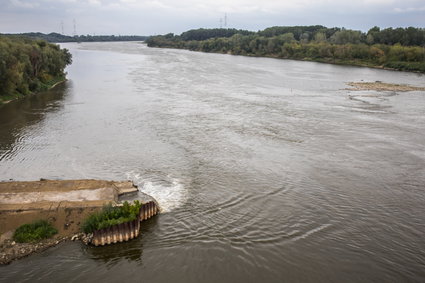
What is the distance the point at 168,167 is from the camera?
25406 millimetres

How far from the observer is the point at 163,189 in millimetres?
22016

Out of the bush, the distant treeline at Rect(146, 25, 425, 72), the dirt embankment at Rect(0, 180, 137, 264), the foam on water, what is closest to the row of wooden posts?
the bush

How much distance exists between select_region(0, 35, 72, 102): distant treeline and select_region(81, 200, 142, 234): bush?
34.8m

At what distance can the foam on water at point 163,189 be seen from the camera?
20219 mm

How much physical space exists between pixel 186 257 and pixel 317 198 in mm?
9148

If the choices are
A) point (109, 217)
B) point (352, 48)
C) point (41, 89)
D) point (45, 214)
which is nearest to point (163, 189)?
point (109, 217)

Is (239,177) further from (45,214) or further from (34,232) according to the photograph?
(34,232)

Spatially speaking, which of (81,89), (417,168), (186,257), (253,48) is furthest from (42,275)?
(253,48)

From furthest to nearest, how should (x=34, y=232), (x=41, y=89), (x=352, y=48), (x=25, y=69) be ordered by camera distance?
(x=352, y=48) → (x=41, y=89) → (x=25, y=69) → (x=34, y=232)

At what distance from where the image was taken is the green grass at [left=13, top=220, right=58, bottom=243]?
1597cm

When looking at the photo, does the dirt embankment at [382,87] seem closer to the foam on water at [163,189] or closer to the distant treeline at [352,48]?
the distant treeline at [352,48]

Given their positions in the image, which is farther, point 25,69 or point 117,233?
point 25,69

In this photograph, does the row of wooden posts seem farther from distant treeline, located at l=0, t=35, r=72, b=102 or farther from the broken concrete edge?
distant treeline, located at l=0, t=35, r=72, b=102

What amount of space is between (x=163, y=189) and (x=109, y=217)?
5.52 metres
